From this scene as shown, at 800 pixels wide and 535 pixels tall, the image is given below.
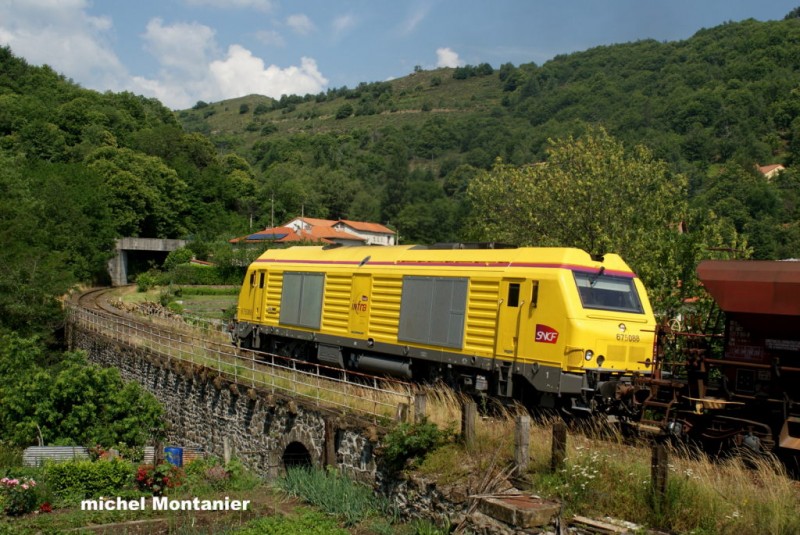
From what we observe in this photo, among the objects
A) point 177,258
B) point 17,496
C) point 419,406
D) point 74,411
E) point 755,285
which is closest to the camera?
point 755,285

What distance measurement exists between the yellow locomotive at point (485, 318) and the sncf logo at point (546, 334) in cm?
2

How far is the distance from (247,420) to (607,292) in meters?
10.0

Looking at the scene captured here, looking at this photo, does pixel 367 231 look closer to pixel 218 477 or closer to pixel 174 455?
pixel 174 455

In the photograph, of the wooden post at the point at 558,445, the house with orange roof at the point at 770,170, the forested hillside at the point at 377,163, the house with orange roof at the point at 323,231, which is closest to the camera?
the wooden post at the point at 558,445

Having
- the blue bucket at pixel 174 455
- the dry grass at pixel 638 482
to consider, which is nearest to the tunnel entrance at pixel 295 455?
the blue bucket at pixel 174 455

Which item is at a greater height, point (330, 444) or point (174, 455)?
point (330, 444)

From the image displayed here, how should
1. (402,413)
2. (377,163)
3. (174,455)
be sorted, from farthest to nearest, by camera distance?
(377,163), (174,455), (402,413)

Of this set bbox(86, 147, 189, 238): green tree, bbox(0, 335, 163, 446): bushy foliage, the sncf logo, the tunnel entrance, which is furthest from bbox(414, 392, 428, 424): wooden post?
bbox(86, 147, 189, 238): green tree

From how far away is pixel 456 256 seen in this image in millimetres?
17203

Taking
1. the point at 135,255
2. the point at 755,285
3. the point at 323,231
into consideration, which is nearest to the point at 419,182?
the point at 323,231

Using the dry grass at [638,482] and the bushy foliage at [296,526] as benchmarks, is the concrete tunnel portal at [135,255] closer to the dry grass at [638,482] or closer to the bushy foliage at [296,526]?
the bushy foliage at [296,526]

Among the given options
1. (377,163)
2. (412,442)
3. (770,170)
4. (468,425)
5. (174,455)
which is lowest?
(174,455)

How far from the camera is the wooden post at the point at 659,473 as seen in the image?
9.35 metres

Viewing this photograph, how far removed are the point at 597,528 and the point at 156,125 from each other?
10769 centimetres
